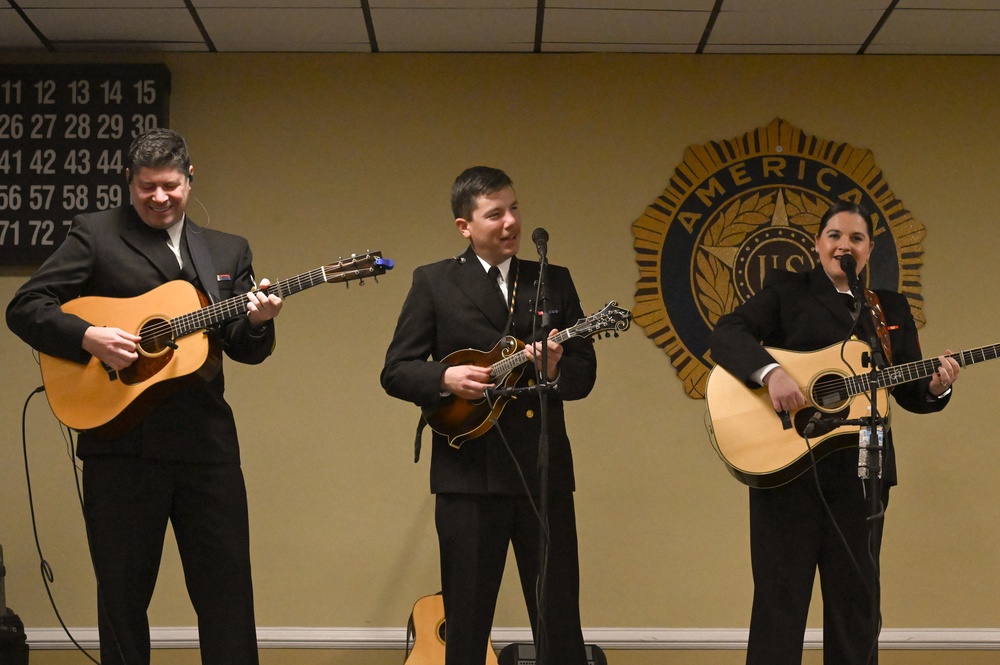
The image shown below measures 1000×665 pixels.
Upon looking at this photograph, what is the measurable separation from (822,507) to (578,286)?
1863 millimetres

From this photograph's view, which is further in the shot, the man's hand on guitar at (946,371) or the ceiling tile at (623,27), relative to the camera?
the ceiling tile at (623,27)

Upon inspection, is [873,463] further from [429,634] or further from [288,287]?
[429,634]

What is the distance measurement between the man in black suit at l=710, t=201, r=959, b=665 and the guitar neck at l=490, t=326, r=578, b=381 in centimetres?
69

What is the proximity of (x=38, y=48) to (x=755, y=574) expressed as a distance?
12.8 ft

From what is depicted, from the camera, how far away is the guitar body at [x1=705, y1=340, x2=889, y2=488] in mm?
3061

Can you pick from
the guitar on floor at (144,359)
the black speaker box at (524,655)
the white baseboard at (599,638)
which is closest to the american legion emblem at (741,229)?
the white baseboard at (599,638)

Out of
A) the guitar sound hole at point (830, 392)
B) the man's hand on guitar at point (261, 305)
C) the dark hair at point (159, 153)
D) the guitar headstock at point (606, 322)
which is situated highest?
the dark hair at point (159, 153)

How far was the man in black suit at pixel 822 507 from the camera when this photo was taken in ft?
10.0

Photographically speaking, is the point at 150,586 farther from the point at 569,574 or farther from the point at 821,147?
the point at 821,147

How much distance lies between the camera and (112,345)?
2822 millimetres

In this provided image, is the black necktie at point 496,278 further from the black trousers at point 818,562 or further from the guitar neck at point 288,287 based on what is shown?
the black trousers at point 818,562

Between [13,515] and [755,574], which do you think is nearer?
[755,574]

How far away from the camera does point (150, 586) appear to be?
289 centimetres

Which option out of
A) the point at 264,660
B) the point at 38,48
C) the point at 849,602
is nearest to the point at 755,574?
the point at 849,602
